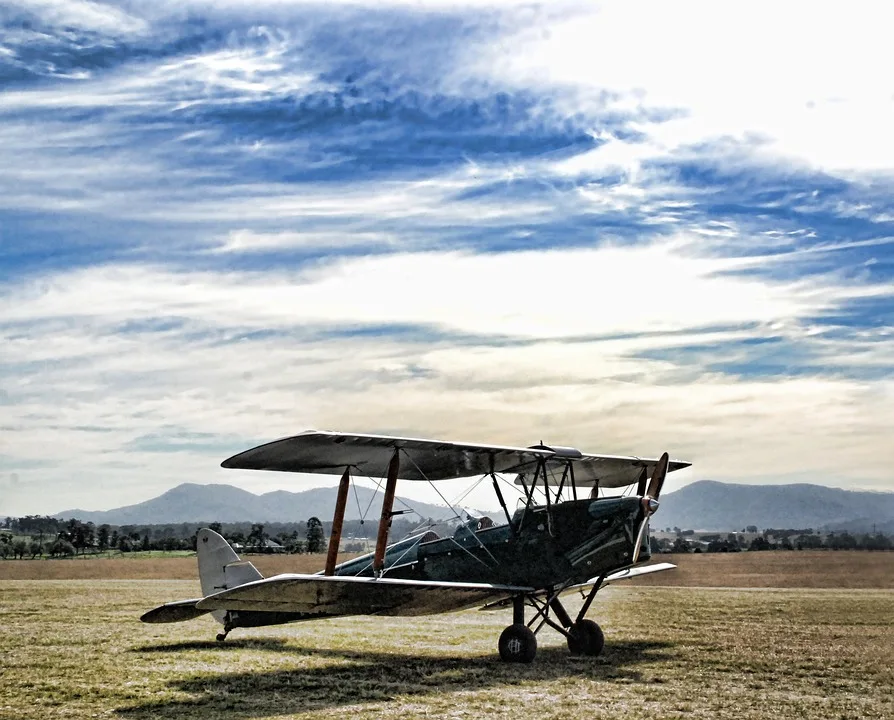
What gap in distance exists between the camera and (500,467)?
51.2ft

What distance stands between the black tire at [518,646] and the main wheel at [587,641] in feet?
4.56

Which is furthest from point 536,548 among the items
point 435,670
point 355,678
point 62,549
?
point 62,549

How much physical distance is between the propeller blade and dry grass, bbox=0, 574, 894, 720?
97.2 inches

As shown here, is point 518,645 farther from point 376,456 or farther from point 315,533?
point 315,533

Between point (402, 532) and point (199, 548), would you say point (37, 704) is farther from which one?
point (402, 532)

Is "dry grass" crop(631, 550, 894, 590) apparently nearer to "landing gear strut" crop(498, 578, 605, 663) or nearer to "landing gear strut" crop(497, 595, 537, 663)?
"landing gear strut" crop(498, 578, 605, 663)

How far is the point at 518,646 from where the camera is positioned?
43.7 ft

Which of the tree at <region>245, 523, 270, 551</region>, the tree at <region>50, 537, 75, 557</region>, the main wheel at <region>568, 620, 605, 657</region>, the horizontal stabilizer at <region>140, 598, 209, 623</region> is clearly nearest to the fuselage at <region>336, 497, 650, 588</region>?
the main wheel at <region>568, 620, 605, 657</region>

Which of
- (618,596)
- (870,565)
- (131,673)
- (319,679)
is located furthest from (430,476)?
(870,565)

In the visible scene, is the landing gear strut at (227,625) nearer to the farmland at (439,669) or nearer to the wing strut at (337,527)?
the farmland at (439,669)

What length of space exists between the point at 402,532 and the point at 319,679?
4.87 meters

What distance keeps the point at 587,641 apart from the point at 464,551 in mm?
2343

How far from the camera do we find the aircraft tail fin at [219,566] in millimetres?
16172

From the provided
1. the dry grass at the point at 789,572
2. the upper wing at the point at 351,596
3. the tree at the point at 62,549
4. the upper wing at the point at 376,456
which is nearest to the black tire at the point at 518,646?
the upper wing at the point at 351,596
